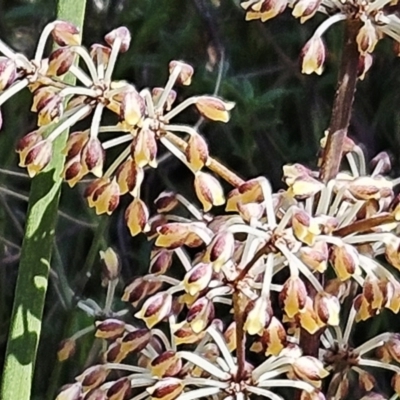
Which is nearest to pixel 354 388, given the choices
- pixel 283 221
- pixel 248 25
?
pixel 248 25

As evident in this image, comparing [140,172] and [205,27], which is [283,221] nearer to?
[140,172]

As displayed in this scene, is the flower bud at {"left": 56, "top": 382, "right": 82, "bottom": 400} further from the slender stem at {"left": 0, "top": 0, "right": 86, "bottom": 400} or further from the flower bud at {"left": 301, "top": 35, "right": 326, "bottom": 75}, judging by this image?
the flower bud at {"left": 301, "top": 35, "right": 326, "bottom": 75}

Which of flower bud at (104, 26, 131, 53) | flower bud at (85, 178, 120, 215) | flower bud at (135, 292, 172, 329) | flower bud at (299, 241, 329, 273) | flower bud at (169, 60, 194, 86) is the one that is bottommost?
flower bud at (135, 292, 172, 329)

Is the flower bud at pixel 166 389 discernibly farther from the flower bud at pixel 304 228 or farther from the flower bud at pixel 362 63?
the flower bud at pixel 362 63

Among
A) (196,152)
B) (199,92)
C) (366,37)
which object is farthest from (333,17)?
(199,92)

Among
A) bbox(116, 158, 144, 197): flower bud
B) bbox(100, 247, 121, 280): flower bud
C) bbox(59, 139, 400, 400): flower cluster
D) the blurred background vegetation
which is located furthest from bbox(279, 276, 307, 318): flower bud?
the blurred background vegetation
